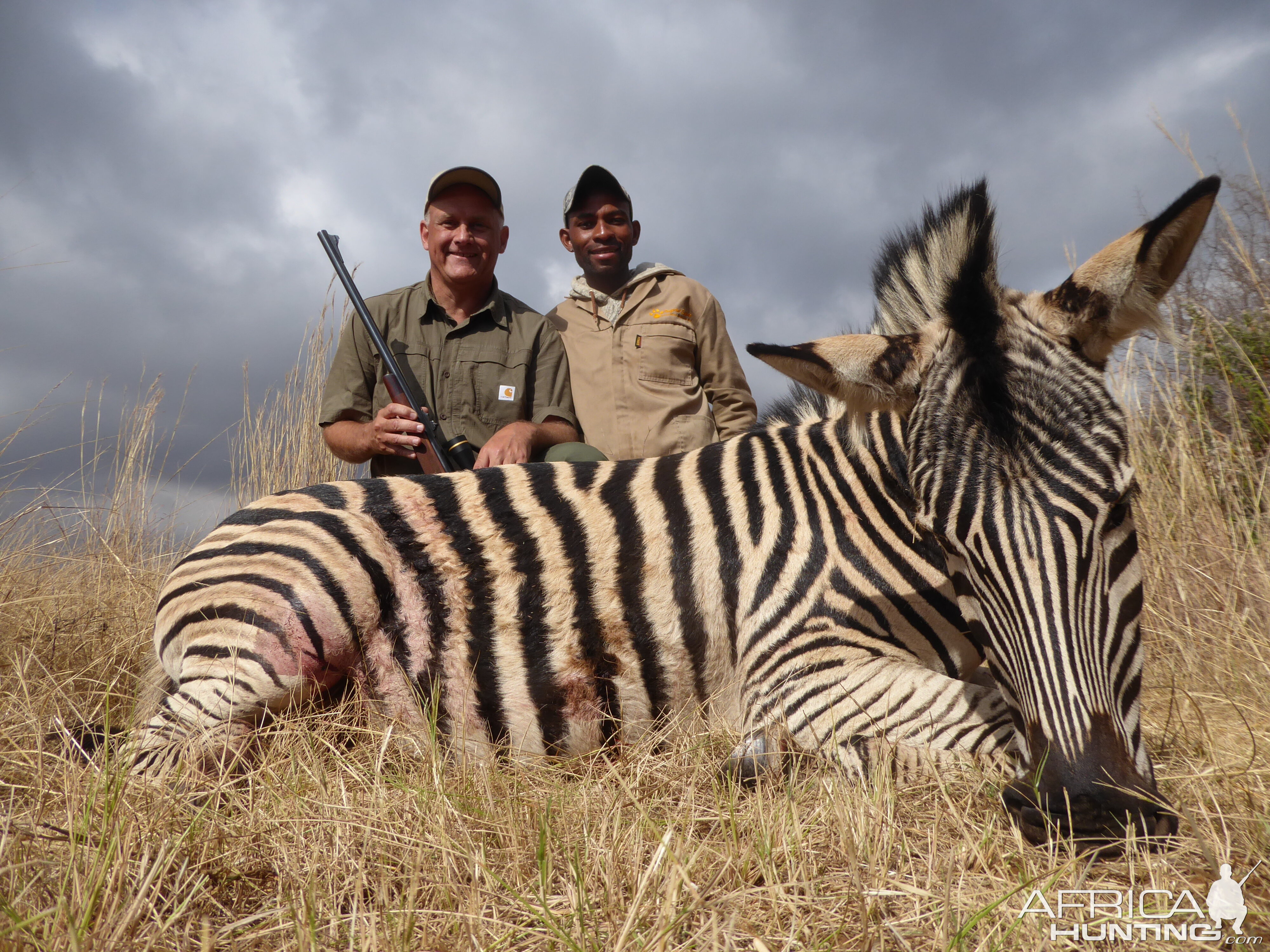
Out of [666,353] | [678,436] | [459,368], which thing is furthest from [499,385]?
[678,436]

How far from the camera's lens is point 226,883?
163 cm

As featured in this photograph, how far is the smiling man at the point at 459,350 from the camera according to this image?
17.9ft

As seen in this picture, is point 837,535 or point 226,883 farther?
point 837,535

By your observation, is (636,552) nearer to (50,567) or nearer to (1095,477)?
(1095,477)

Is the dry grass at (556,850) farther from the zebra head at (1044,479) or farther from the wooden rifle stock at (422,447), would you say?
the wooden rifle stock at (422,447)

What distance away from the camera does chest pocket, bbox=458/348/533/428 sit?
546 centimetres

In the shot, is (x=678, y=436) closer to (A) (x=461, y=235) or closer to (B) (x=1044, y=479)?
(A) (x=461, y=235)

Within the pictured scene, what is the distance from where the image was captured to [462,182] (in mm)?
5656

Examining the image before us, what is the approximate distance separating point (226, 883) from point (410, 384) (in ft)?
13.5

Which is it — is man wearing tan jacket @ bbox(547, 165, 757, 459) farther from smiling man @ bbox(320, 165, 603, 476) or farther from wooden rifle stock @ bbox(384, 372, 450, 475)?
wooden rifle stock @ bbox(384, 372, 450, 475)

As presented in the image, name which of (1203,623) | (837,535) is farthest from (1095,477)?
(1203,623)

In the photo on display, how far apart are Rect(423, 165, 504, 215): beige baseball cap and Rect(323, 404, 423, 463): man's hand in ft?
5.53

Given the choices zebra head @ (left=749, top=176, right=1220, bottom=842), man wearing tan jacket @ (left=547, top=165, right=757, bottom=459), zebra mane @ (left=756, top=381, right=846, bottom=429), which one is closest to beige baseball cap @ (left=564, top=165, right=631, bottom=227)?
man wearing tan jacket @ (left=547, top=165, right=757, bottom=459)

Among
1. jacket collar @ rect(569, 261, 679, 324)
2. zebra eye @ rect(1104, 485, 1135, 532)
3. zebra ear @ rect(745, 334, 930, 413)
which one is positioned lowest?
zebra eye @ rect(1104, 485, 1135, 532)
